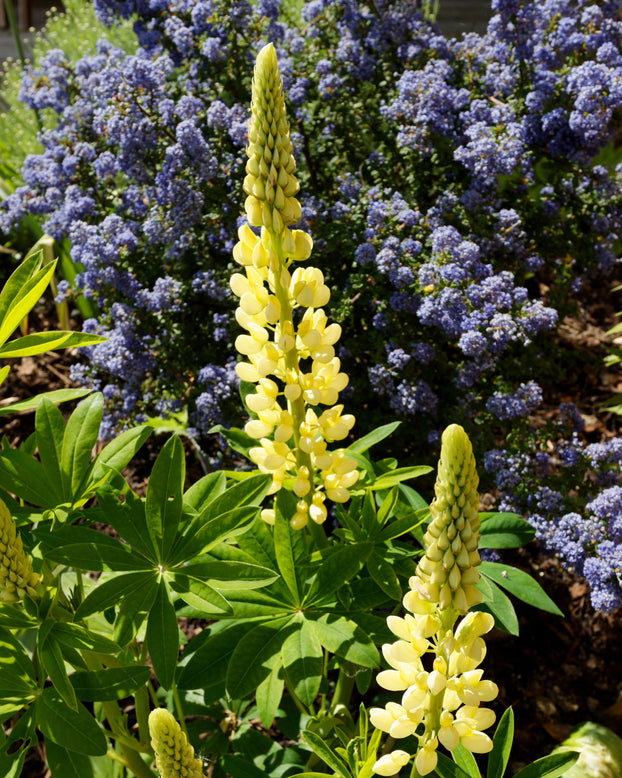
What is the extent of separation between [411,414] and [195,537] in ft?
4.33

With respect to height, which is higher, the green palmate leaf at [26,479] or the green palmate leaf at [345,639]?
the green palmate leaf at [26,479]

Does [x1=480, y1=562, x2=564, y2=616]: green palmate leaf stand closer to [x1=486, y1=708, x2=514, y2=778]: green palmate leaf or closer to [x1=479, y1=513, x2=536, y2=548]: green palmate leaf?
[x1=479, y1=513, x2=536, y2=548]: green palmate leaf

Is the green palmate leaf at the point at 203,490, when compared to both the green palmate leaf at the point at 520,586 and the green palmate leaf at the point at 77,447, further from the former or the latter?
the green palmate leaf at the point at 520,586

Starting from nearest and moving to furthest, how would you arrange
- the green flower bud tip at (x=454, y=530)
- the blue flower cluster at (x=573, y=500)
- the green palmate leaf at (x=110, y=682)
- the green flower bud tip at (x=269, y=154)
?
the green flower bud tip at (x=454, y=530) → the green flower bud tip at (x=269, y=154) → the green palmate leaf at (x=110, y=682) → the blue flower cluster at (x=573, y=500)

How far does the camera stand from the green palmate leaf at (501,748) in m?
1.30

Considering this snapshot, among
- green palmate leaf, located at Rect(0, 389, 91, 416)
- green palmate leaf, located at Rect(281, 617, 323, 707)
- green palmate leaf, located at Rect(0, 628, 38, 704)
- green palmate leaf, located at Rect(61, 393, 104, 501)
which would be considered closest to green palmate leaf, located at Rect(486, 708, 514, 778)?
green palmate leaf, located at Rect(281, 617, 323, 707)

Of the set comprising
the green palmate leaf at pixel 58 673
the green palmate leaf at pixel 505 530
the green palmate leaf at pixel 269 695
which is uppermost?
the green palmate leaf at pixel 58 673

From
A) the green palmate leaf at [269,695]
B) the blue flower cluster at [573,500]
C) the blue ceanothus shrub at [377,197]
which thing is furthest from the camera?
the blue ceanothus shrub at [377,197]

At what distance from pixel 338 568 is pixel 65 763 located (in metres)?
0.64

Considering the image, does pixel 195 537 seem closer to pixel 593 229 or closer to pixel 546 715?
pixel 546 715

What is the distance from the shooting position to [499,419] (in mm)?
2453

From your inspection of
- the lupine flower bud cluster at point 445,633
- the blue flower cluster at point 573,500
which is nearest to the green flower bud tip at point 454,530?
the lupine flower bud cluster at point 445,633

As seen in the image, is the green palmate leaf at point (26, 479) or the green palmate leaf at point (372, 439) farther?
the green palmate leaf at point (372, 439)

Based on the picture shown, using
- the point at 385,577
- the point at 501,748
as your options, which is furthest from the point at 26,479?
the point at 501,748
